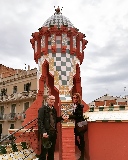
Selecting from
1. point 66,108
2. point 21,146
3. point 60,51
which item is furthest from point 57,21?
point 21,146

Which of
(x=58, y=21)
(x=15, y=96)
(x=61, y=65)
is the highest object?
(x=58, y=21)

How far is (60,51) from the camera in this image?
5.79 meters

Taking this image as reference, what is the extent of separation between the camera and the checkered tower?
5609 mm

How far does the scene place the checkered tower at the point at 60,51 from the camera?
5.61 meters

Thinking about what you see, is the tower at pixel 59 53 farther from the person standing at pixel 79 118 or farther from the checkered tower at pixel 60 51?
the person standing at pixel 79 118

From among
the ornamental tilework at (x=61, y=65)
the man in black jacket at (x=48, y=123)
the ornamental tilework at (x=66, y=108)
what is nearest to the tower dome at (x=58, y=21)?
the ornamental tilework at (x=61, y=65)

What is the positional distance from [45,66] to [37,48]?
53 centimetres

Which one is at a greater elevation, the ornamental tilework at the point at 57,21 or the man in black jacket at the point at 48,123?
the ornamental tilework at the point at 57,21

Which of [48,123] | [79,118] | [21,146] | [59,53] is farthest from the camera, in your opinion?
[59,53]

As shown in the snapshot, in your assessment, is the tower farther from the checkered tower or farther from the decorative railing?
the decorative railing

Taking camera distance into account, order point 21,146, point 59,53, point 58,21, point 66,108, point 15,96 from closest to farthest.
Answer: point 66,108
point 21,146
point 59,53
point 58,21
point 15,96

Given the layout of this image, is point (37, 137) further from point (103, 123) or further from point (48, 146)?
point (103, 123)

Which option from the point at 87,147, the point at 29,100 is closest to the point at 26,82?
the point at 29,100

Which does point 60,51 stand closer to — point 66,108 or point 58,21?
point 58,21
